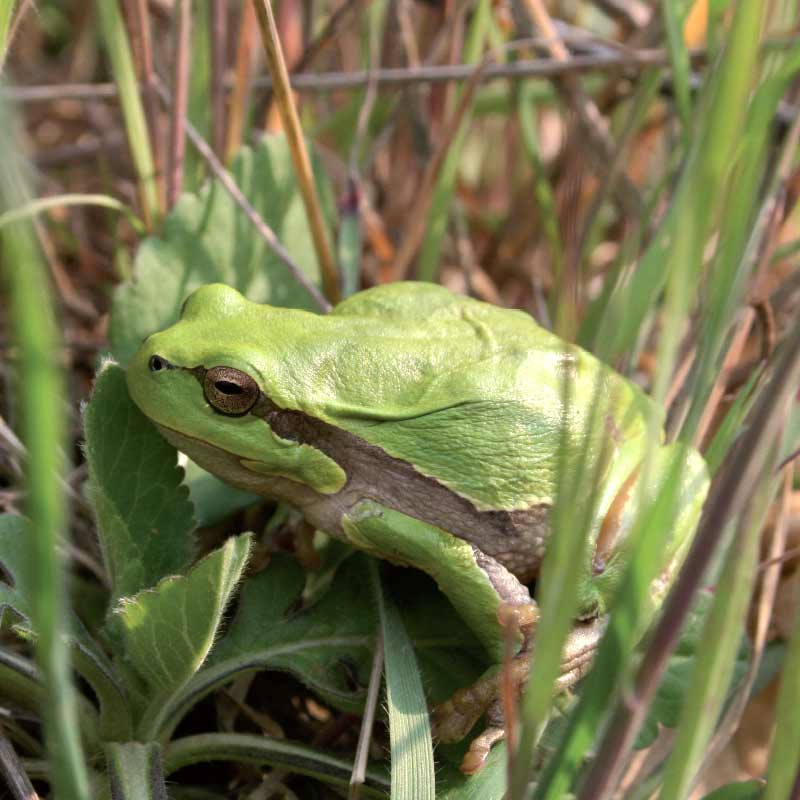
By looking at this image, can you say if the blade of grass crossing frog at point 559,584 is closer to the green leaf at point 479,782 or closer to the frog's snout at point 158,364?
the green leaf at point 479,782

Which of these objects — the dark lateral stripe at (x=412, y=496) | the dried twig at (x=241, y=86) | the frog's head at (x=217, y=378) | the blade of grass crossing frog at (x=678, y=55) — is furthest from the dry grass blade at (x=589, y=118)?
the frog's head at (x=217, y=378)

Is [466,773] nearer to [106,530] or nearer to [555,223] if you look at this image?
[106,530]

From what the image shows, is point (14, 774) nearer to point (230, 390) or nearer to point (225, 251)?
point (230, 390)

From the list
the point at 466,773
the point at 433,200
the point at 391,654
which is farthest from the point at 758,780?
the point at 433,200

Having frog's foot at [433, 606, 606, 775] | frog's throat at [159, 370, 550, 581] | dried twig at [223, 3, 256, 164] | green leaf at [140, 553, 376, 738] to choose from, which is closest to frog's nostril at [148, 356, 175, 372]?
frog's throat at [159, 370, 550, 581]

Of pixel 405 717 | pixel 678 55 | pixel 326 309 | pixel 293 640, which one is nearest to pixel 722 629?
pixel 405 717

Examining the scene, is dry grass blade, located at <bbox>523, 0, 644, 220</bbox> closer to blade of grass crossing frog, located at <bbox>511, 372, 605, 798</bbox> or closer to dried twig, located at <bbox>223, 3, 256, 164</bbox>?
dried twig, located at <bbox>223, 3, 256, 164</bbox>

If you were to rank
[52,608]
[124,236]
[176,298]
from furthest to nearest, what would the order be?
1. [124,236]
2. [176,298]
3. [52,608]

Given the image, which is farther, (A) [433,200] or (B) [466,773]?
(A) [433,200]
